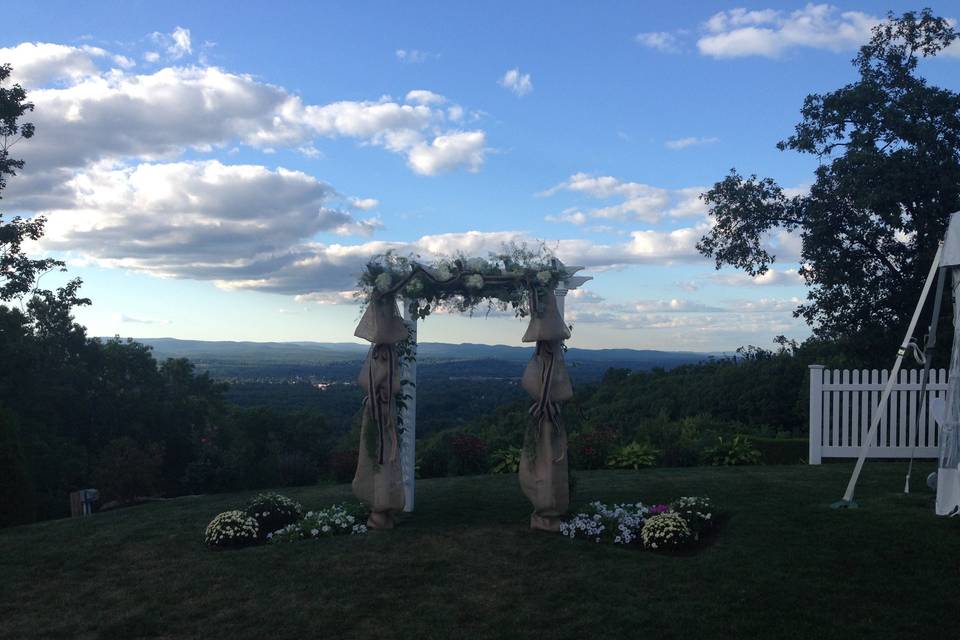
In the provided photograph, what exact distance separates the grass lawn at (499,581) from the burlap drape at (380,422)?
0.38 metres

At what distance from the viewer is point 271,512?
27.7ft

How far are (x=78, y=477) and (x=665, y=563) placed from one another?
13.8 m

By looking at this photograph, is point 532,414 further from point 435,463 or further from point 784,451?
point 784,451

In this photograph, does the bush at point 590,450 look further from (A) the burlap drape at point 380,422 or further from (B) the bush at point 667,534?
(B) the bush at point 667,534

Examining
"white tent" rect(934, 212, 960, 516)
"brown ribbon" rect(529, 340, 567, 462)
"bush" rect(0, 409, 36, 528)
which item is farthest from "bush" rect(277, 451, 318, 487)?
"white tent" rect(934, 212, 960, 516)

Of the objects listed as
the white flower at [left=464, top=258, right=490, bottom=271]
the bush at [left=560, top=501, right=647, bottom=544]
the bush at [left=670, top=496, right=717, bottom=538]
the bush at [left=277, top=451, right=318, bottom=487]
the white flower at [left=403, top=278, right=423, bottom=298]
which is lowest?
the bush at [left=277, top=451, right=318, bottom=487]

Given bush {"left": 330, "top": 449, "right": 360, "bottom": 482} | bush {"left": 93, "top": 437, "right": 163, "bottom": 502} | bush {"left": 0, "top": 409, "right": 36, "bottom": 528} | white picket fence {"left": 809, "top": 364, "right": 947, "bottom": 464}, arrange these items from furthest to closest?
bush {"left": 330, "top": 449, "right": 360, "bottom": 482} → white picket fence {"left": 809, "top": 364, "right": 947, "bottom": 464} → bush {"left": 93, "top": 437, "right": 163, "bottom": 502} → bush {"left": 0, "top": 409, "right": 36, "bottom": 528}

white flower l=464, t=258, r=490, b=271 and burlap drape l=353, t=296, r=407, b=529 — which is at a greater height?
white flower l=464, t=258, r=490, b=271

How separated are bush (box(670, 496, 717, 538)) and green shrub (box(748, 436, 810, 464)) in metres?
6.20

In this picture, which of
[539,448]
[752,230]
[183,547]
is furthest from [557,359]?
[752,230]

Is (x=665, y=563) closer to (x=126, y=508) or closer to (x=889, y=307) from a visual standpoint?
(x=126, y=508)

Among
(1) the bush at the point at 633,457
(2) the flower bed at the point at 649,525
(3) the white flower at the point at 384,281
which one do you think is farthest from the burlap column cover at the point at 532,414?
(1) the bush at the point at 633,457

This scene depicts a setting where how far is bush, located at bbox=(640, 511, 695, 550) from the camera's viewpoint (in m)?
7.12

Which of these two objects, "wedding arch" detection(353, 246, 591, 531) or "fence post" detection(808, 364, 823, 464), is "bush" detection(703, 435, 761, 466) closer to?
"fence post" detection(808, 364, 823, 464)
